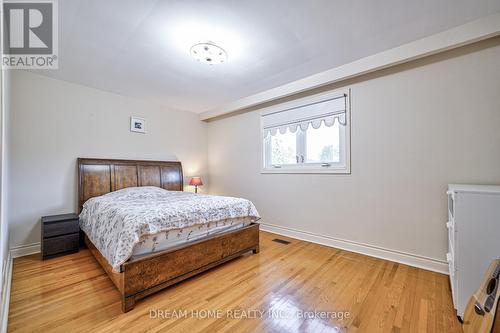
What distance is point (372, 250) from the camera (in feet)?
8.56

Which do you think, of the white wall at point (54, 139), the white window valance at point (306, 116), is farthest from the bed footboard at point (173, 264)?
the white window valance at point (306, 116)

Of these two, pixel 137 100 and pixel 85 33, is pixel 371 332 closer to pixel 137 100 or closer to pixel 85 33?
pixel 85 33

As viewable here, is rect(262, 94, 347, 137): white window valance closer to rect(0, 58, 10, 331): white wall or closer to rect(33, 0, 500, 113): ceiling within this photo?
rect(33, 0, 500, 113): ceiling

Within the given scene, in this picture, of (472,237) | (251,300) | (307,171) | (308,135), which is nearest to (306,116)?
(308,135)

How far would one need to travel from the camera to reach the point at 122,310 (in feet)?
5.32

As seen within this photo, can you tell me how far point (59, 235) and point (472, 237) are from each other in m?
4.17

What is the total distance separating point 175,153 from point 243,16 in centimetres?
314

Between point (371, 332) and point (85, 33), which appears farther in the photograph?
point (85, 33)

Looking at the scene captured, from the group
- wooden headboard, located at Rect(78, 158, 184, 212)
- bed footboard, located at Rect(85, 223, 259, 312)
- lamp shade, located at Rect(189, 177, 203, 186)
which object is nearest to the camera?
bed footboard, located at Rect(85, 223, 259, 312)

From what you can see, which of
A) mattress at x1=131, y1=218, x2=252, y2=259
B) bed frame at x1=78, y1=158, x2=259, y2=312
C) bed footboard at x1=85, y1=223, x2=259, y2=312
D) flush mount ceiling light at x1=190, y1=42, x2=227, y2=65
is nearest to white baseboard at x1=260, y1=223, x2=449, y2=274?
bed frame at x1=78, y1=158, x2=259, y2=312

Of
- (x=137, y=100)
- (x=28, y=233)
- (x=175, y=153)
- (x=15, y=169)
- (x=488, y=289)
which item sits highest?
(x=137, y=100)

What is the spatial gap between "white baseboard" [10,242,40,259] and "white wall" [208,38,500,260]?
367 centimetres

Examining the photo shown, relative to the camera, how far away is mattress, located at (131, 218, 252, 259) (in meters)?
1.77

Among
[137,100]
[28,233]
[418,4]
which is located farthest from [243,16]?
[28,233]
